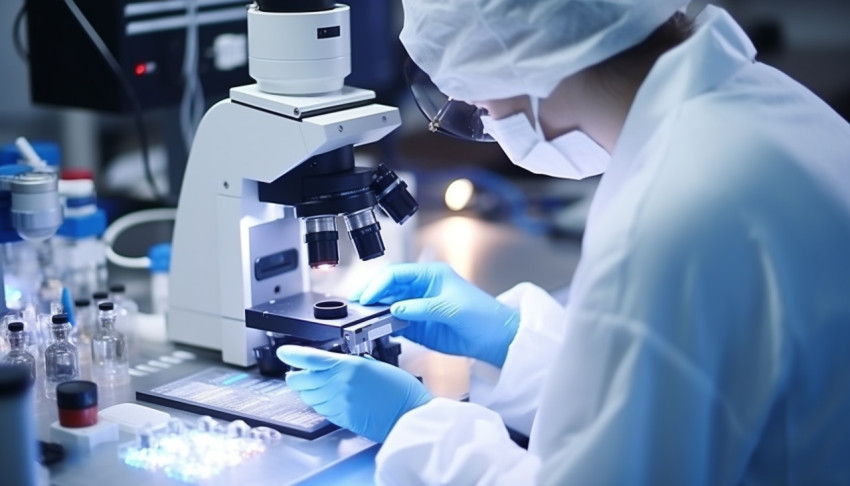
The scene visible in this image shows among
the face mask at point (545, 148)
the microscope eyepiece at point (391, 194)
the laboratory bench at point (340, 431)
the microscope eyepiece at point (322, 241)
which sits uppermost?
the face mask at point (545, 148)

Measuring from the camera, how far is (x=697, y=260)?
115cm

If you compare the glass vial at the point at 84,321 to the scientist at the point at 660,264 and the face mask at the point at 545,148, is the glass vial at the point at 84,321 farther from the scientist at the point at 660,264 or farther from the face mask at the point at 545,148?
the face mask at the point at 545,148

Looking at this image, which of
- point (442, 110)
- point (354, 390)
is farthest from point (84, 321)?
point (442, 110)

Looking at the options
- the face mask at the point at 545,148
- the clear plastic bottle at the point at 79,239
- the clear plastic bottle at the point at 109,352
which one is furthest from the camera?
the clear plastic bottle at the point at 79,239

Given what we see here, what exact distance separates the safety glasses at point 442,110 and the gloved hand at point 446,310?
26 centimetres

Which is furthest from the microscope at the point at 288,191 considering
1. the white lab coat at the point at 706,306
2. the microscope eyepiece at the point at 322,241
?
the white lab coat at the point at 706,306

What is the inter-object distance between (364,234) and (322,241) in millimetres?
58

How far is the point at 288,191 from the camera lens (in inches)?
62.1

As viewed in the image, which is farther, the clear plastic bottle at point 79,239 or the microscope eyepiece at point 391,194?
the clear plastic bottle at point 79,239

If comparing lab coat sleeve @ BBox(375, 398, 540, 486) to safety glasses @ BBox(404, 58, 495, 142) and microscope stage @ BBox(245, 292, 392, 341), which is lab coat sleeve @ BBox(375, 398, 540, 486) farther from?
safety glasses @ BBox(404, 58, 495, 142)

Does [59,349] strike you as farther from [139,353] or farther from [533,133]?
[533,133]

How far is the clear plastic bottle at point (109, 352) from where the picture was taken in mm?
1646

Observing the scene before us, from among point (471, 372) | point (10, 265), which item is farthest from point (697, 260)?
point (10, 265)

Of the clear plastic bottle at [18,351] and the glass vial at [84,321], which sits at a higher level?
the clear plastic bottle at [18,351]
